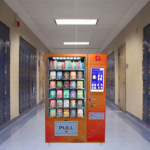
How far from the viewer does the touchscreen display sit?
291 cm

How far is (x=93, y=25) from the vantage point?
19.7 feet

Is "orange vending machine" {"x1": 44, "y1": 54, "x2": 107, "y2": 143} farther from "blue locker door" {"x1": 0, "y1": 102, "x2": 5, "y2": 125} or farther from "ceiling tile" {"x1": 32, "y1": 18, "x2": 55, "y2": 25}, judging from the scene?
"ceiling tile" {"x1": 32, "y1": 18, "x2": 55, "y2": 25}

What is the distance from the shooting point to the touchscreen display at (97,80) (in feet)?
9.55

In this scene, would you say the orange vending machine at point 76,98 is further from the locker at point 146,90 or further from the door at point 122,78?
the door at point 122,78

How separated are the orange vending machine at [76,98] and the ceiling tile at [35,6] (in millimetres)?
2241

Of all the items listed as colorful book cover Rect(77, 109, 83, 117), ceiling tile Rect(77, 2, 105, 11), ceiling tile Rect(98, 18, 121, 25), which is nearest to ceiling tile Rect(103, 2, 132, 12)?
ceiling tile Rect(77, 2, 105, 11)

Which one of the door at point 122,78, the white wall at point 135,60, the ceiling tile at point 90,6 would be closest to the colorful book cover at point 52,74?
the ceiling tile at point 90,6

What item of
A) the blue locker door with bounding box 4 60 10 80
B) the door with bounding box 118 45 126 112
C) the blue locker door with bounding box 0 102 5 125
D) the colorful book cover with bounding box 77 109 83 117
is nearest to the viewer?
the colorful book cover with bounding box 77 109 83 117

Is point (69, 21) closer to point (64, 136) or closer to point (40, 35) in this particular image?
point (40, 35)

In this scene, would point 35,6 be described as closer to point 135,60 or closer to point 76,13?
point 76,13

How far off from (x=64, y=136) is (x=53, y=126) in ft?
1.01

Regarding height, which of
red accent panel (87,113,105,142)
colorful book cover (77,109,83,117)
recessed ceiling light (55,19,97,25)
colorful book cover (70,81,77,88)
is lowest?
red accent panel (87,113,105,142)

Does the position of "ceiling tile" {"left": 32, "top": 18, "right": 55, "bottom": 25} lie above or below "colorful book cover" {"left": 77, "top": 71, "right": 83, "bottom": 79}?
above

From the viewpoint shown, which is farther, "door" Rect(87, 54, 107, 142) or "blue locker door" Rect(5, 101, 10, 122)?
"blue locker door" Rect(5, 101, 10, 122)
